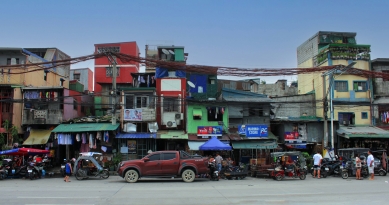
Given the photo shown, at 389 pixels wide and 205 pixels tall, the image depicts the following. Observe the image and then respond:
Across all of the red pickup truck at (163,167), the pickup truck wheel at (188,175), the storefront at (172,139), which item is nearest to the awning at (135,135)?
the storefront at (172,139)

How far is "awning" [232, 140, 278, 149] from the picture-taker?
91.3 feet

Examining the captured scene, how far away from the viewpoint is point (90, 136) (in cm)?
2705

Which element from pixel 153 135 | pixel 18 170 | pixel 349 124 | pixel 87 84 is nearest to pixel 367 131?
pixel 349 124

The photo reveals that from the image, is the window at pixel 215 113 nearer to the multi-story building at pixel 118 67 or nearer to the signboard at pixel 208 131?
the signboard at pixel 208 131

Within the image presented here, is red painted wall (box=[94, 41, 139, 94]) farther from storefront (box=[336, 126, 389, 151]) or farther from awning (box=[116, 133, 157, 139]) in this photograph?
storefront (box=[336, 126, 389, 151])

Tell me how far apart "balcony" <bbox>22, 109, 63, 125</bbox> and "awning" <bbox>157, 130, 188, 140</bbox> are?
893 cm

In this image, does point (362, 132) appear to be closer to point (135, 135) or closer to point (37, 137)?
point (135, 135)

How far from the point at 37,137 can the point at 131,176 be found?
13.8m

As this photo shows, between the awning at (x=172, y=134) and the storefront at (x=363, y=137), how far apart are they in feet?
45.9

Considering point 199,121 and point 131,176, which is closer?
point 131,176

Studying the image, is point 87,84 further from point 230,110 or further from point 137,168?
point 137,168

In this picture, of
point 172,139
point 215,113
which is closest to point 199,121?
point 215,113

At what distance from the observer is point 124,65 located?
46.3m

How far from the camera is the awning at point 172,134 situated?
28.0m
